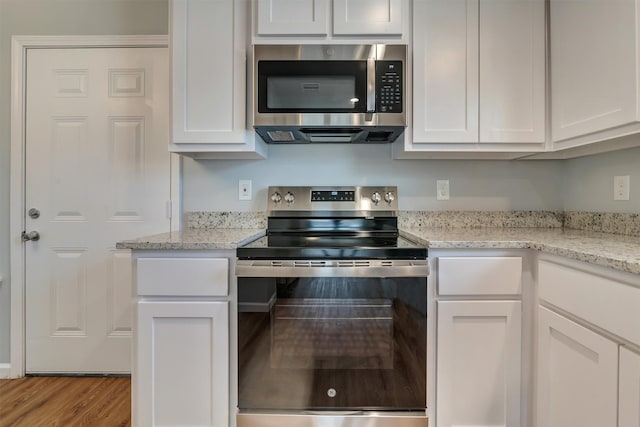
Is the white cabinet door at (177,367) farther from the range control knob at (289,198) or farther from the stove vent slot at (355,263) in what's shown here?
the range control knob at (289,198)

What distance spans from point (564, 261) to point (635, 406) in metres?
0.43

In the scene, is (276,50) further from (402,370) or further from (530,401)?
(530,401)

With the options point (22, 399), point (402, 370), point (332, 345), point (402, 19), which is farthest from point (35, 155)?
point (402, 370)

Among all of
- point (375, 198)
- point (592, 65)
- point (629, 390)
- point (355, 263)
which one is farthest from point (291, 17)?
point (629, 390)

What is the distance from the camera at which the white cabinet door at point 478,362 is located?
1321 mm

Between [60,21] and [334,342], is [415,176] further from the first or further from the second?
[60,21]

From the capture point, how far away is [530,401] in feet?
4.34

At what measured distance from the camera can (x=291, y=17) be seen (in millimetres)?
1565

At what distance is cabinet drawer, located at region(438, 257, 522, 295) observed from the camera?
132 cm

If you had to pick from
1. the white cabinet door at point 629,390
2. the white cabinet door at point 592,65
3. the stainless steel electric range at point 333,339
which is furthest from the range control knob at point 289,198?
the white cabinet door at point 629,390

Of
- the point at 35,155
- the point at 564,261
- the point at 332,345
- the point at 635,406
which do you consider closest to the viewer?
the point at 635,406

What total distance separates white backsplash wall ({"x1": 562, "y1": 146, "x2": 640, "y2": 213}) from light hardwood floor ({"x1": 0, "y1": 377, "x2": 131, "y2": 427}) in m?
2.55

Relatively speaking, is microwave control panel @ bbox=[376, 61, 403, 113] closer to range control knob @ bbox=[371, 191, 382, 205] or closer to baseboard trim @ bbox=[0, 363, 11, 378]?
range control knob @ bbox=[371, 191, 382, 205]

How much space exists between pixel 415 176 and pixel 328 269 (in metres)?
0.97
